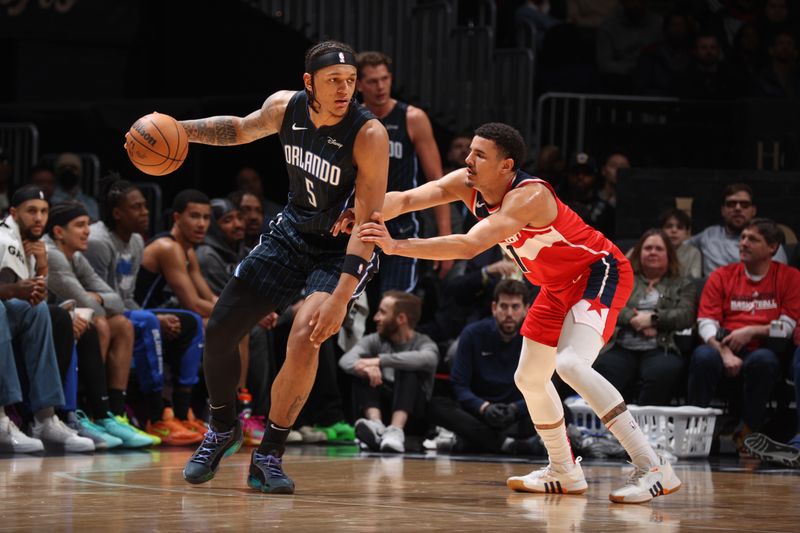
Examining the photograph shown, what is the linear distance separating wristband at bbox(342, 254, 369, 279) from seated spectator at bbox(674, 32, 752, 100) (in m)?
6.76

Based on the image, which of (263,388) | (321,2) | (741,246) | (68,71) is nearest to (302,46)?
(321,2)

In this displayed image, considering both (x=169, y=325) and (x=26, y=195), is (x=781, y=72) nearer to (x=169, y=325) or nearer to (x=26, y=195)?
(x=169, y=325)

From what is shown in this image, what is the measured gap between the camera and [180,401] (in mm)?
8586

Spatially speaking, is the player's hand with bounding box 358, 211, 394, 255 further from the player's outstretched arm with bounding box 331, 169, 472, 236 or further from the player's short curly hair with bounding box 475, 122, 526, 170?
the player's short curly hair with bounding box 475, 122, 526, 170

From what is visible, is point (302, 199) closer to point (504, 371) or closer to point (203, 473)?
point (203, 473)

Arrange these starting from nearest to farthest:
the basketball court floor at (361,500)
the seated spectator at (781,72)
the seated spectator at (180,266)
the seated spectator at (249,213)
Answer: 1. the basketball court floor at (361,500)
2. the seated spectator at (180,266)
3. the seated spectator at (249,213)
4. the seated spectator at (781,72)

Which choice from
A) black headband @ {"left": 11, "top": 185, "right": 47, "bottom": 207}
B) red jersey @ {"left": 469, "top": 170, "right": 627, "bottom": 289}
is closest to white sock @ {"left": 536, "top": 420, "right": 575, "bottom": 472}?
red jersey @ {"left": 469, "top": 170, "right": 627, "bottom": 289}

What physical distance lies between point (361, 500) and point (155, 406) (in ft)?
11.8

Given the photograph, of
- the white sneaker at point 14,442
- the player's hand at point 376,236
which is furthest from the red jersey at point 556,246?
the white sneaker at point 14,442

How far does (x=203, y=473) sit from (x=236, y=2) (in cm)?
875

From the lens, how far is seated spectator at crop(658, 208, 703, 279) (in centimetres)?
917

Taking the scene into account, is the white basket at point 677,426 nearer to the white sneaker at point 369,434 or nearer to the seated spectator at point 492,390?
the seated spectator at point 492,390

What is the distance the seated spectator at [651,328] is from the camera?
333 inches

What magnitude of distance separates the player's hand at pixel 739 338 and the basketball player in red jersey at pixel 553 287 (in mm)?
2787
